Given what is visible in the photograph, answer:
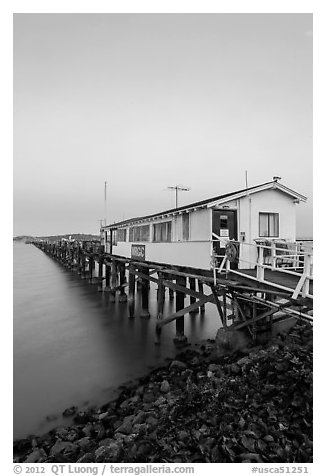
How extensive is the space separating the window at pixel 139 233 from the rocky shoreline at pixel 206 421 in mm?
7945

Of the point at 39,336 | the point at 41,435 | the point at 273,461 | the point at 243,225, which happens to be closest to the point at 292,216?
the point at 243,225

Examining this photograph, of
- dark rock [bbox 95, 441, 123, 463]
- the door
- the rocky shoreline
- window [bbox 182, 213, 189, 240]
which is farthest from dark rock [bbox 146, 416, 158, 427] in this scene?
window [bbox 182, 213, 189, 240]

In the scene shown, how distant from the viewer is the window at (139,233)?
14.4m

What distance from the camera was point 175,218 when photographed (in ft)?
37.1

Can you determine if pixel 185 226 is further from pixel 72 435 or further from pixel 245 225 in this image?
pixel 72 435

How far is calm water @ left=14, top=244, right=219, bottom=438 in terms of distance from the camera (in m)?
7.94

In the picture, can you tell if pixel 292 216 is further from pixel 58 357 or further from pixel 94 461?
pixel 58 357

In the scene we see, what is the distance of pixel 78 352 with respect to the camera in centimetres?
1140

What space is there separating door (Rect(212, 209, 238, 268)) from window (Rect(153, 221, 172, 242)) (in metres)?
3.03

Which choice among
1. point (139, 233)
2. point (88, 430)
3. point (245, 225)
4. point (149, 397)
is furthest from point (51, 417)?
point (139, 233)

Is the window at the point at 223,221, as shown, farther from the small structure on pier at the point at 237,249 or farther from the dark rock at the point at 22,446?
the dark rock at the point at 22,446

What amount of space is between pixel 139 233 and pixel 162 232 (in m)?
3.50

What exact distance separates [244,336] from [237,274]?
2.62 meters

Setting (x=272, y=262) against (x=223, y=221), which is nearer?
(x=272, y=262)
